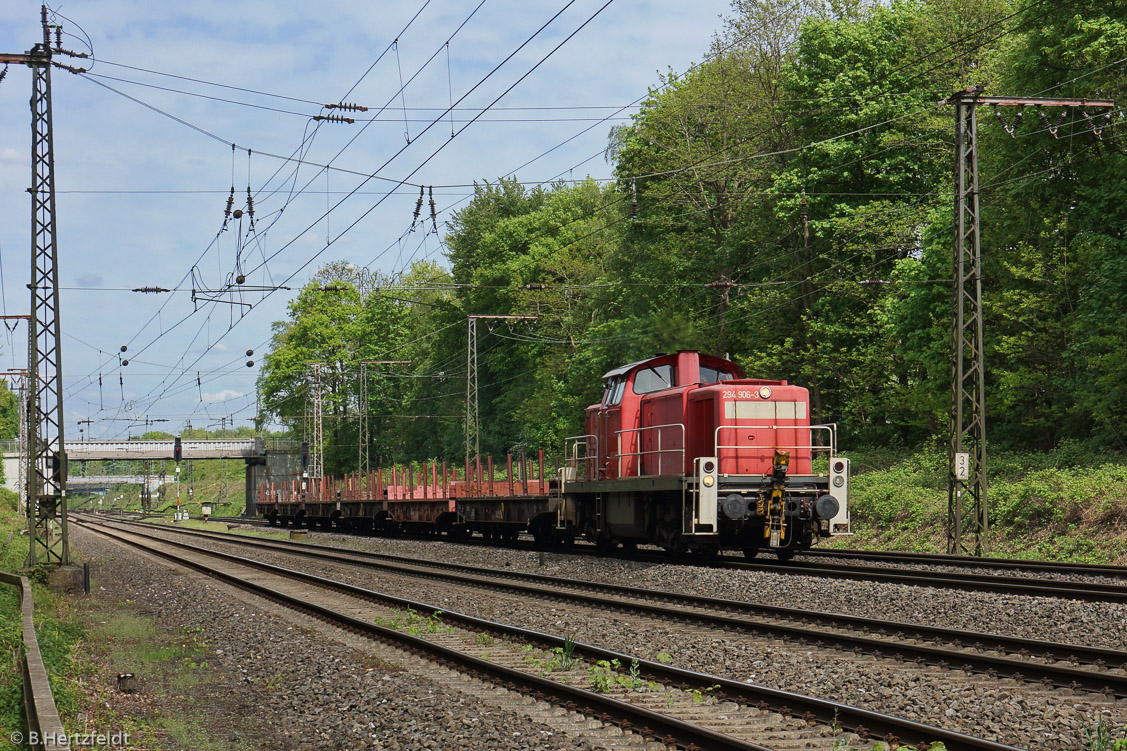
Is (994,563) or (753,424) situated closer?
(994,563)

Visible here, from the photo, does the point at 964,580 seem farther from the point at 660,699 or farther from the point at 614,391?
the point at 614,391

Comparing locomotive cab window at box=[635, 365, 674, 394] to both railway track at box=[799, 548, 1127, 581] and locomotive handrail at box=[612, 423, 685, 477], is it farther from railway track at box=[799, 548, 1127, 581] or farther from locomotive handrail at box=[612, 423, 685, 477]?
railway track at box=[799, 548, 1127, 581]

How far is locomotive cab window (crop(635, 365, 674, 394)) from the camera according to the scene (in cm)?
1923

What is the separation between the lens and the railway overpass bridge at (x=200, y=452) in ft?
268

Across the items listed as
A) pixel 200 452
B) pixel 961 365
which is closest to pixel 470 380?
pixel 961 365

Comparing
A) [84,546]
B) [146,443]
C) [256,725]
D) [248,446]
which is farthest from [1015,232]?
[146,443]

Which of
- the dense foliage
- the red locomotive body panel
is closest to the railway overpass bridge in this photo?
the dense foliage

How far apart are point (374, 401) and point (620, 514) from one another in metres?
61.7

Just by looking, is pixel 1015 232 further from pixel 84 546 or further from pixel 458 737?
pixel 84 546

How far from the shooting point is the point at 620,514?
64.2ft

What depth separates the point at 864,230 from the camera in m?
33.8

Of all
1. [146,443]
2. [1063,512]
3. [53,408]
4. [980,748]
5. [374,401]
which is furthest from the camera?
[146,443]

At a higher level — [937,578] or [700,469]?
[700,469]

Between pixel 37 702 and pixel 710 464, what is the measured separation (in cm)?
1144
